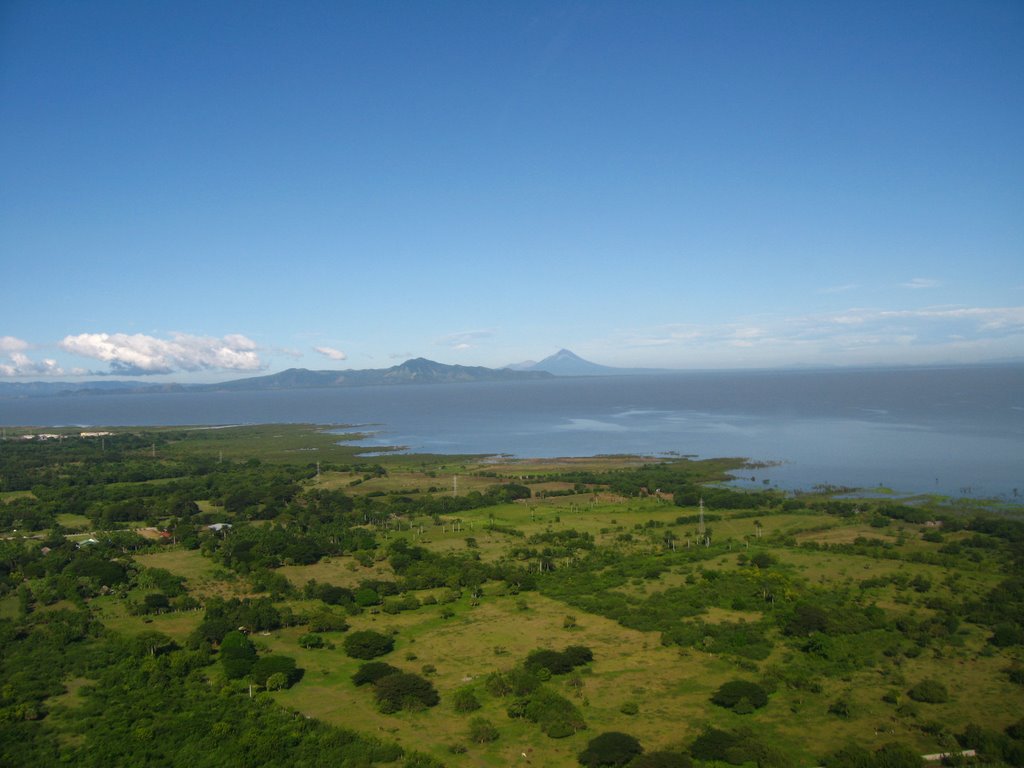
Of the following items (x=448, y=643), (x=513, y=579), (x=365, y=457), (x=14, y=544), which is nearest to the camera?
(x=448, y=643)

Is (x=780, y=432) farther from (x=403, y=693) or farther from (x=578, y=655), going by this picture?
(x=403, y=693)

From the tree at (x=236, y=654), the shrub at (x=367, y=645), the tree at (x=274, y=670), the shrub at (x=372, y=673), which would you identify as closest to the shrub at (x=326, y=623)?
the shrub at (x=367, y=645)

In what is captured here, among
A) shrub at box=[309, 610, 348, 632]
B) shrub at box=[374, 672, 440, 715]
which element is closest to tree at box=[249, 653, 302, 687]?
shrub at box=[374, 672, 440, 715]

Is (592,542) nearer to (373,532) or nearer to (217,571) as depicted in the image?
(373,532)

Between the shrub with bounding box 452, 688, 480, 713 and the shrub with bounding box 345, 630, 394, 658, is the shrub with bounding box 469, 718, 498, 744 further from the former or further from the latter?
the shrub with bounding box 345, 630, 394, 658

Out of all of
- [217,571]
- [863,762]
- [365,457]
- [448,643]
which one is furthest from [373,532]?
[365,457]

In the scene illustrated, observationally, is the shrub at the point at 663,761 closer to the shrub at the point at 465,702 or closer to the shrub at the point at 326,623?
the shrub at the point at 465,702
